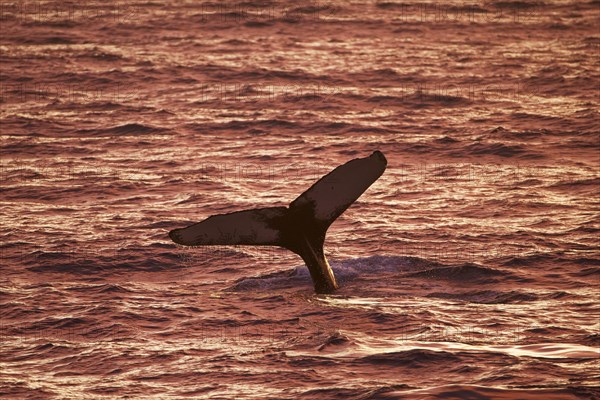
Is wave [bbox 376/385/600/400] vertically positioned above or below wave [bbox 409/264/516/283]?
above

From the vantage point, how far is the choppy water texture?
14.0m

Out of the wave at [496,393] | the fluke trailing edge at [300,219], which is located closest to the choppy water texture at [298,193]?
the wave at [496,393]

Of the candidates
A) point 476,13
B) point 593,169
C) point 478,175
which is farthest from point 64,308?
point 476,13

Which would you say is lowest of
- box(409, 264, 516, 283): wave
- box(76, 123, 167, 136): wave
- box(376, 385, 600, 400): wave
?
box(409, 264, 516, 283): wave

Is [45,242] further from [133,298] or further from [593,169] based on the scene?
[593,169]

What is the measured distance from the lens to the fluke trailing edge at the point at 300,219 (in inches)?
581

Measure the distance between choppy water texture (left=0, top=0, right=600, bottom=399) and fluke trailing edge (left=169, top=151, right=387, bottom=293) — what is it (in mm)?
970

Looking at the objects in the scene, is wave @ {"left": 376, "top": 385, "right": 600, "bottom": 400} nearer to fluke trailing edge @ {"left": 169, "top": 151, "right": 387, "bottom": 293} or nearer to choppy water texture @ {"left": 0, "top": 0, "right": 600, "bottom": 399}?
choppy water texture @ {"left": 0, "top": 0, "right": 600, "bottom": 399}

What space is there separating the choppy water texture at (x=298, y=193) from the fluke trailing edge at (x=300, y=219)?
3.18 feet

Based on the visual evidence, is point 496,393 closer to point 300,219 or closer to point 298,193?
point 300,219

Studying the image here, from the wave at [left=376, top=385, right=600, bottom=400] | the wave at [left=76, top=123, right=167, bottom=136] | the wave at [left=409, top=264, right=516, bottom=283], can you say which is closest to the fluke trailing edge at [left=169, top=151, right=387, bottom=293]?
the wave at [left=409, top=264, right=516, bottom=283]

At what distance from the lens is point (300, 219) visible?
1559cm

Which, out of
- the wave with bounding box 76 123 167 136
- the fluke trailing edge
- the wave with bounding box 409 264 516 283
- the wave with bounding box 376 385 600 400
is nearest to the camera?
the wave with bounding box 376 385 600 400

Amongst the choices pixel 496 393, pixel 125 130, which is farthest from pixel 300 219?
pixel 125 130
